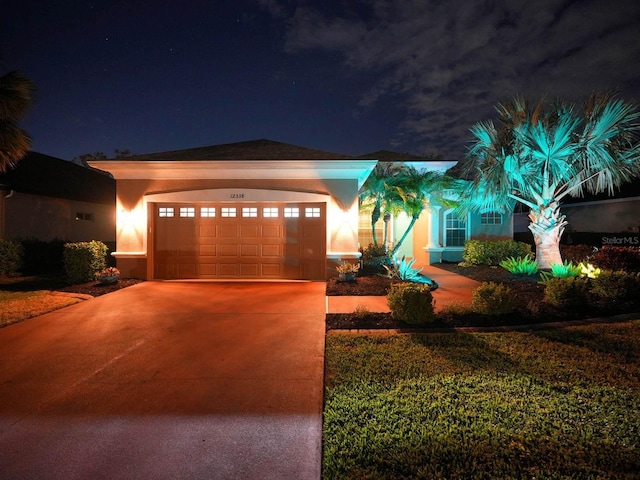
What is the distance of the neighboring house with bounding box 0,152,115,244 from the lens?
14922mm

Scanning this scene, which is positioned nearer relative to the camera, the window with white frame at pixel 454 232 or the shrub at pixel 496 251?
the shrub at pixel 496 251

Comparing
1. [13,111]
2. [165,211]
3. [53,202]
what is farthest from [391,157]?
[53,202]

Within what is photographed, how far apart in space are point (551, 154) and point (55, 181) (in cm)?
2053

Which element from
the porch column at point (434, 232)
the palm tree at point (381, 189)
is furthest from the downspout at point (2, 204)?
the porch column at point (434, 232)

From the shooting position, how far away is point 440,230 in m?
15.8

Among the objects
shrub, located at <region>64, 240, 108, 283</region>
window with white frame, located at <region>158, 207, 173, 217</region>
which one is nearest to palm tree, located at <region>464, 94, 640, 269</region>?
window with white frame, located at <region>158, 207, 173, 217</region>

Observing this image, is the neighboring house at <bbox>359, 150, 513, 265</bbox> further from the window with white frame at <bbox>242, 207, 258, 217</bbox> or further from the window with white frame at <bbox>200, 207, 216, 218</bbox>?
the window with white frame at <bbox>200, 207, 216, 218</bbox>

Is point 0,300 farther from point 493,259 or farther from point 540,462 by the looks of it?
point 493,259

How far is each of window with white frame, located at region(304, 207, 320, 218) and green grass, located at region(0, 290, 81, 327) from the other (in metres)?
6.31

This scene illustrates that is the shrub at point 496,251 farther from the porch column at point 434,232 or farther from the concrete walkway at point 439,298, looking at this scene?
the concrete walkway at point 439,298

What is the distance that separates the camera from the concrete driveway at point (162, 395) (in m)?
2.82

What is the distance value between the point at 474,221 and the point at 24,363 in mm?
15274

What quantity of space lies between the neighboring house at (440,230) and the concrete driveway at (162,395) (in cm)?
884

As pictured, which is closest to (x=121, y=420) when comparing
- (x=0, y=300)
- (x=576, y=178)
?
(x=0, y=300)
